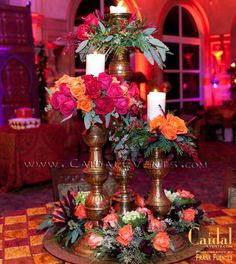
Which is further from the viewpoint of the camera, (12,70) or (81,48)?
(12,70)

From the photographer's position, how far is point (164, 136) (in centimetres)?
162

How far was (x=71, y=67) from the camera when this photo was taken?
9.22 metres

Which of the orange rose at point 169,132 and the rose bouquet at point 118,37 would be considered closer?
the orange rose at point 169,132

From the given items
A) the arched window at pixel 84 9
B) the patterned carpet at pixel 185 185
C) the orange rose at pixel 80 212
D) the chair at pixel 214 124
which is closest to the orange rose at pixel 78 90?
the orange rose at pixel 80 212

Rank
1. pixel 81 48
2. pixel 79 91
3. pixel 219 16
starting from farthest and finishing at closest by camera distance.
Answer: pixel 219 16 → pixel 81 48 → pixel 79 91

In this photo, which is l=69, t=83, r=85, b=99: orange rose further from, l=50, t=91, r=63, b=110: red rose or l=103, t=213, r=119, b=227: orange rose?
l=103, t=213, r=119, b=227: orange rose

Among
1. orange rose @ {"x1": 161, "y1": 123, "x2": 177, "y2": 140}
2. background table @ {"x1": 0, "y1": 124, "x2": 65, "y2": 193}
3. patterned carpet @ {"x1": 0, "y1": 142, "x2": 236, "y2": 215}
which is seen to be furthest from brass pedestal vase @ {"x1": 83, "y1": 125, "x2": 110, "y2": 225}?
background table @ {"x1": 0, "y1": 124, "x2": 65, "y2": 193}

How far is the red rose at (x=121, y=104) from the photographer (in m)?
1.53

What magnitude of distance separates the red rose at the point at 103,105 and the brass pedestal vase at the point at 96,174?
0.39 feet

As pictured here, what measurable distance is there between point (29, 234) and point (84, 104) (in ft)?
2.60

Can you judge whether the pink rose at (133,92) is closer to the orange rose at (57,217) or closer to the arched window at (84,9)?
the orange rose at (57,217)

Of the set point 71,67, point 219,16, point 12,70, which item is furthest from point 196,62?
point 12,70

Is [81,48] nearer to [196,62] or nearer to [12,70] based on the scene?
[12,70]

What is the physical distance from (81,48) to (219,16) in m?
11.2
